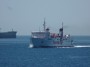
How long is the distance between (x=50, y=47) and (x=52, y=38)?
2634 millimetres

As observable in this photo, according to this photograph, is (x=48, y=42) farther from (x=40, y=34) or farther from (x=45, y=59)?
(x=45, y=59)

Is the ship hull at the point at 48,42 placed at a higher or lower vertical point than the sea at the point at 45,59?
higher

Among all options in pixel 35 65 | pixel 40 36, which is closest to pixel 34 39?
pixel 40 36

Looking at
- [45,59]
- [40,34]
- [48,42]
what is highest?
[40,34]

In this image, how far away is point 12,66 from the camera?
66.0m

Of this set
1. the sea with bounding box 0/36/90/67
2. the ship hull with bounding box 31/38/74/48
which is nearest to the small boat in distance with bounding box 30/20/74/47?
the ship hull with bounding box 31/38/74/48

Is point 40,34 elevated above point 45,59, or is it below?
above

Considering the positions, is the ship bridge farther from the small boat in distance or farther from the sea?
the sea

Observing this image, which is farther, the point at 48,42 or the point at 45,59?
the point at 48,42

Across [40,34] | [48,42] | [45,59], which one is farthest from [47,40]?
[45,59]

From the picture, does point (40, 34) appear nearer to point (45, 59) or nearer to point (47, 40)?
point (47, 40)

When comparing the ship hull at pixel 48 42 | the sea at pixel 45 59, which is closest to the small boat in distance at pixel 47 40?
the ship hull at pixel 48 42

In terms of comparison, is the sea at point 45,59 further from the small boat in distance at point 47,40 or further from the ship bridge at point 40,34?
the ship bridge at point 40,34

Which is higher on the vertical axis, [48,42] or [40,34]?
[40,34]
